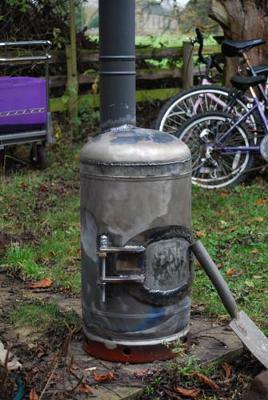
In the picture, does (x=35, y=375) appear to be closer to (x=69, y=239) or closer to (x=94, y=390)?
(x=94, y=390)

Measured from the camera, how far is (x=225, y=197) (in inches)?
271

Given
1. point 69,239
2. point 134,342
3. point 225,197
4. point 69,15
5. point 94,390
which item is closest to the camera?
point 94,390

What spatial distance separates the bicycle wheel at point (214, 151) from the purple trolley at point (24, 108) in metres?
1.85

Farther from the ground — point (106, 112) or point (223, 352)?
point (106, 112)

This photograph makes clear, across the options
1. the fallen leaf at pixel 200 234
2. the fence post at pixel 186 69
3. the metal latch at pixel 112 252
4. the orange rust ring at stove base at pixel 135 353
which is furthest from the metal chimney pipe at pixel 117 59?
the fence post at pixel 186 69

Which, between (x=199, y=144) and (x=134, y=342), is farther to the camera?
(x=199, y=144)

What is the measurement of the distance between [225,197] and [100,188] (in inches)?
146

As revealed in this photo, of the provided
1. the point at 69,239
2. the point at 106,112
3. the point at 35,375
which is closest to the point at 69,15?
the point at 69,239

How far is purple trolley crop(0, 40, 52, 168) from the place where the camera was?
7719 mm

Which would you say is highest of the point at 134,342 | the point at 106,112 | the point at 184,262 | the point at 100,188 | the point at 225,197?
the point at 106,112

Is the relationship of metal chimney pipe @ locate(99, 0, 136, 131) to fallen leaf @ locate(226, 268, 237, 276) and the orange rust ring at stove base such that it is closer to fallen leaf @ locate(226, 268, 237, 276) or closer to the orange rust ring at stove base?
the orange rust ring at stove base

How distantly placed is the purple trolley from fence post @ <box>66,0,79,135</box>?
64.5 inches

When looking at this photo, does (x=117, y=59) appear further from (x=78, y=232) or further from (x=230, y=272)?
(x=78, y=232)

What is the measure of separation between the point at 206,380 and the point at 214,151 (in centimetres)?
406
